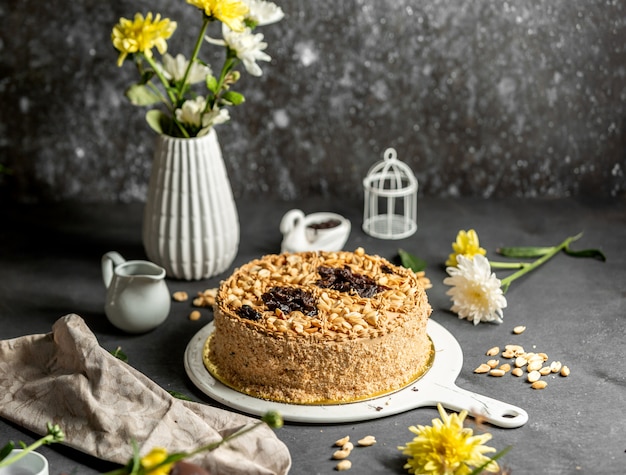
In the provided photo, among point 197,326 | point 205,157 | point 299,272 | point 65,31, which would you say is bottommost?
point 197,326

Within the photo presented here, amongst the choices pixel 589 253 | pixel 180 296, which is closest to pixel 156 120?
pixel 180 296

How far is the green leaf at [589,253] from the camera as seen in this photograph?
8.22ft

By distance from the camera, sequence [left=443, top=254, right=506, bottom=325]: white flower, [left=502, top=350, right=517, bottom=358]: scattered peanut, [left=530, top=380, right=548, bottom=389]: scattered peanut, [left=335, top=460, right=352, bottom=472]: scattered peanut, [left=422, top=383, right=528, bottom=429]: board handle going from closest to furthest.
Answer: [left=335, top=460, right=352, bottom=472]: scattered peanut → [left=422, top=383, right=528, bottom=429]: board handle → [left=530, top=380, right=548, bottom=389]: scattered peanut → [left=502, top=350, right=517, bottom=358]: scattered peanut → [left=443, top=254, right=506, bottom=325]: white flower

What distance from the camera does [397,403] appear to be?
1.82 meters

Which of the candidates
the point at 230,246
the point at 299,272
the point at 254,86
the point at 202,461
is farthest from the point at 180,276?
the point at 202,461

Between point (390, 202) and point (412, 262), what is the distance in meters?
0.27

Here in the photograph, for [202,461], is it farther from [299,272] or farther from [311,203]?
[311,203]

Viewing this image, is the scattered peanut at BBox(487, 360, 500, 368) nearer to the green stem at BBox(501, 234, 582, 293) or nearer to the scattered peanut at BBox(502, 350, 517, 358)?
the scattered peanut at BBox(502, 350, 517, 358)

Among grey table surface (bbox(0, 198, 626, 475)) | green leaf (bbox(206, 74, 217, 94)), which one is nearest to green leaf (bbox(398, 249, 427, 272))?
grey table surface (bbox(0, 198, 626, 475))

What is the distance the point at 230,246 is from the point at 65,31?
875 mm

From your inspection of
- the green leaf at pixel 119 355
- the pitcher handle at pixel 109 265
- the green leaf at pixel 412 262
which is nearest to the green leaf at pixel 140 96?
the pitcher handle at pixel 109 265

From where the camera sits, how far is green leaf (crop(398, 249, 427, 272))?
8.00ft

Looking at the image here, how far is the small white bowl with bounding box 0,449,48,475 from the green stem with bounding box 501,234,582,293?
120 cm

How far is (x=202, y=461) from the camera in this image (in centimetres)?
159
